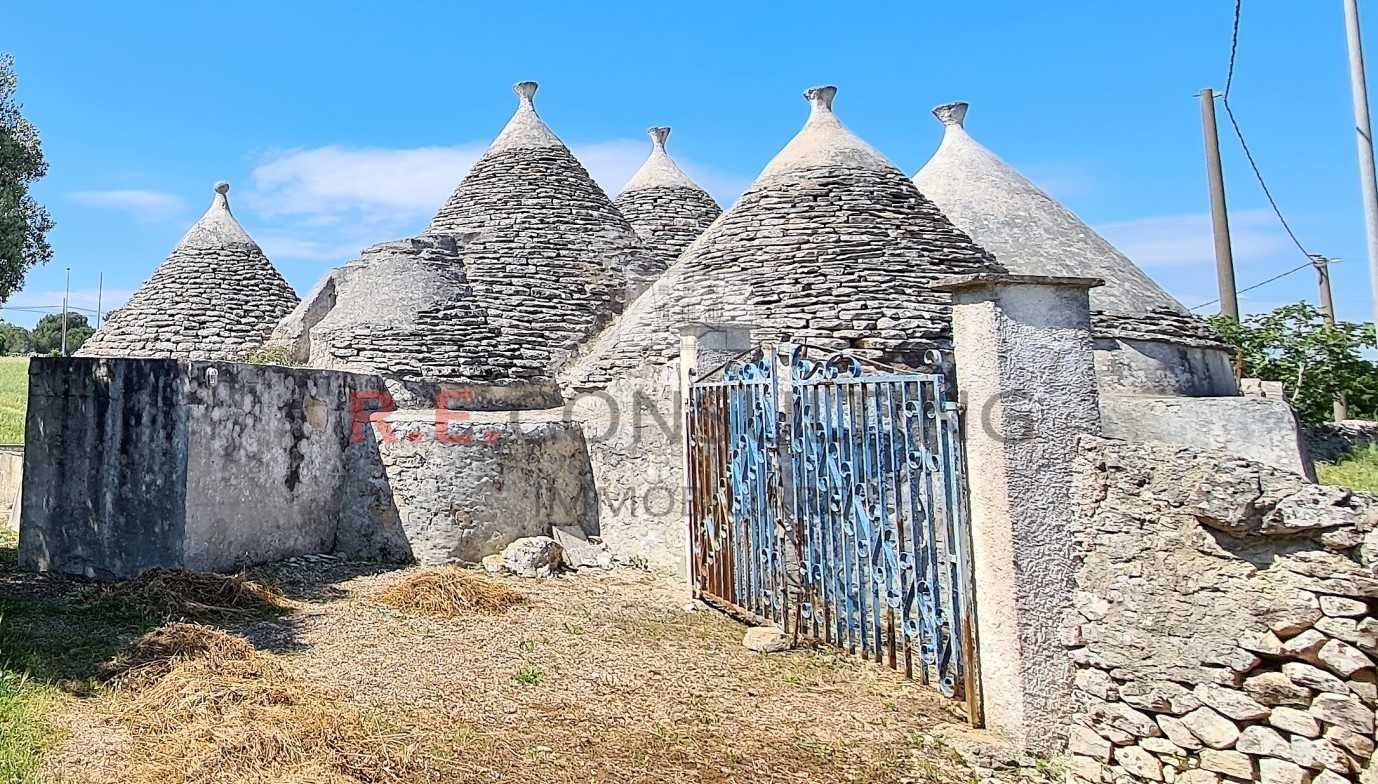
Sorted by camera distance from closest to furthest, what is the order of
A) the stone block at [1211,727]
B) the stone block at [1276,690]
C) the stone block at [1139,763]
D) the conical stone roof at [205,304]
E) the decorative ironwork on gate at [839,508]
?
the stone block at [1276,690], the stone block at [1211,727], the stone block at [1139,763], the decorative ironwork on gate at [839,508], the conical stone roof at [205,304]

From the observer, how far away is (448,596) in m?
6.56

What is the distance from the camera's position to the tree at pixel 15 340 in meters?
50.7

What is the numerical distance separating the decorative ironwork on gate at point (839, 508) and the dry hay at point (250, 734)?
2579 mm

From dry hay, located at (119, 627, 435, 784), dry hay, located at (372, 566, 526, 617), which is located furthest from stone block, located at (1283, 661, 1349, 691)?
dry hay, located at (372, 566, 526, 617)

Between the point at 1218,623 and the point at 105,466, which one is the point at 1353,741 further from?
the point at 105,466

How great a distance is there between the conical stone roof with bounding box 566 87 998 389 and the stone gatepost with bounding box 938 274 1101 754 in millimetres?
4834

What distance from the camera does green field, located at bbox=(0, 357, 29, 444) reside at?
16.3 m

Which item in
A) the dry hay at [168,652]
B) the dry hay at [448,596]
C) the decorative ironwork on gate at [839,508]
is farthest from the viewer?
the dry hay at [448,596]

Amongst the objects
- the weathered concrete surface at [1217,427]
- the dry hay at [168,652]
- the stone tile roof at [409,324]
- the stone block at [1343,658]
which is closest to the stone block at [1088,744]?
the stone block at [1343,658]

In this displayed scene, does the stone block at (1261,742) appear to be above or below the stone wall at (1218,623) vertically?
below

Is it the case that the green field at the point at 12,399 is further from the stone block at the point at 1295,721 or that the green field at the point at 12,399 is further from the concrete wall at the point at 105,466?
the stone block at the point at 1295,721

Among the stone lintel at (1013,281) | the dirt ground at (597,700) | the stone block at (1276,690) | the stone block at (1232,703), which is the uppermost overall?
the stone lintel at (1013,281)

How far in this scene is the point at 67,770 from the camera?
340 cm

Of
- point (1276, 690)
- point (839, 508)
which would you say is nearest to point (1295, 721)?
A: point (1276, 690)
